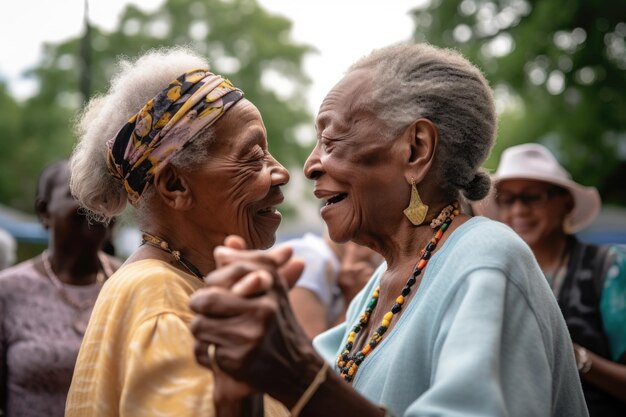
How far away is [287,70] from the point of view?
82.0 feet

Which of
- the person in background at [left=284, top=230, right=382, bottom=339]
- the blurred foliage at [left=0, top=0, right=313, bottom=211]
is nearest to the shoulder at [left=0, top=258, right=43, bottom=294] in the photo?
the person in background at [left=284, top=230, right=382, bottom=339]

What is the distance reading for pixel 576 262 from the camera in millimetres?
5074

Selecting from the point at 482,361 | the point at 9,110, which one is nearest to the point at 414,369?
the point at 482,361

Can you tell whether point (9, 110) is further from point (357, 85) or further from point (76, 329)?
point (357, 85)

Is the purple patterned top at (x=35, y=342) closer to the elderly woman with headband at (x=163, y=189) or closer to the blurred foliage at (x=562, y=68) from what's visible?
the elderly woman with headband at (x=163, y=189)

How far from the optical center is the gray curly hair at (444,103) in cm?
290

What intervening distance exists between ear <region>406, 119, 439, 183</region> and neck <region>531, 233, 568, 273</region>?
2.65 metres

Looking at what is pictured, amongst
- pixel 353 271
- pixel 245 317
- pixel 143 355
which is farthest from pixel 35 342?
pixel 245 317

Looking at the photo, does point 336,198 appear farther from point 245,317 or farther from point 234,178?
point 245,317

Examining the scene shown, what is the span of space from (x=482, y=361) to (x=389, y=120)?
1.04m

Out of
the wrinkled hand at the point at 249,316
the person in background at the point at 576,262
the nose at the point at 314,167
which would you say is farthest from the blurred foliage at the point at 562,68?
the wrinkled hand at the point at 249,316

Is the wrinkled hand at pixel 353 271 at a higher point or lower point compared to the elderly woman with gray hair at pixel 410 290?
lower

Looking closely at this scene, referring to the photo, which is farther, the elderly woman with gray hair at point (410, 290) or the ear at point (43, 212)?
the ear at point (43, 212)

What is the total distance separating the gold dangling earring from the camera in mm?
2963
